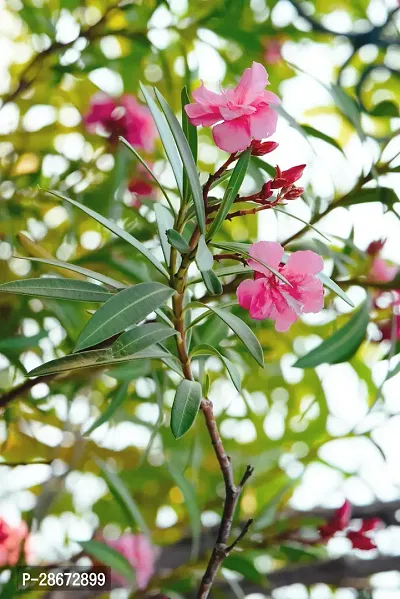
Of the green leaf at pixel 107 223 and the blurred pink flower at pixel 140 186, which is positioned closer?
the green leaf at pixel 107 223

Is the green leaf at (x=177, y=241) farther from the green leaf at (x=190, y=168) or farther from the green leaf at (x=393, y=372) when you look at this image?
the green leaf at (x=393, y=372)

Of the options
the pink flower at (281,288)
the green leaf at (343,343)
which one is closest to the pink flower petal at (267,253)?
the pink flower at (281,288)

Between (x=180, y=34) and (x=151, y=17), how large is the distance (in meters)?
0.05

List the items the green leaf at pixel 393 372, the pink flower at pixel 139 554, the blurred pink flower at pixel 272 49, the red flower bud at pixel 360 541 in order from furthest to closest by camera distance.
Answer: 1. the blurred pink flower at pixel 272 49
2. the pink flower at pixel 139 554
3. the red flower bud at pixel 360 541
4. the green leaf at pixel 393 372

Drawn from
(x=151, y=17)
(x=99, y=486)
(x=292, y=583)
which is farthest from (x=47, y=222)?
(x=292, y=583)

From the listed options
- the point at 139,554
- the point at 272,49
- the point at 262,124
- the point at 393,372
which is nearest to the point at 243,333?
the point at 262,124

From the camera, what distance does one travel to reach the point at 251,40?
3.17 ft

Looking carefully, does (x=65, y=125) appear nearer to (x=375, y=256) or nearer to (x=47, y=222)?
(x=47, y=222)

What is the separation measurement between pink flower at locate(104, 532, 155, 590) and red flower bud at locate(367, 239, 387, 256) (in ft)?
1.52

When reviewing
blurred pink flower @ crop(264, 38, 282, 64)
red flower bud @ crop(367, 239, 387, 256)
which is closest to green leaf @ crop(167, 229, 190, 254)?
red flower bud @ crop(367, 239, 387, 256)

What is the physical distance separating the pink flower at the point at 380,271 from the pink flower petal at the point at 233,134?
0.40m

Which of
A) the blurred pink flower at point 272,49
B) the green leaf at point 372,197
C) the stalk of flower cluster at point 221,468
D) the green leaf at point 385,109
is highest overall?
the blurred pink flower at point 272,49

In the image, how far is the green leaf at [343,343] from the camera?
681 mm

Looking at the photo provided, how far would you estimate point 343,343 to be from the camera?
2.29 ft
